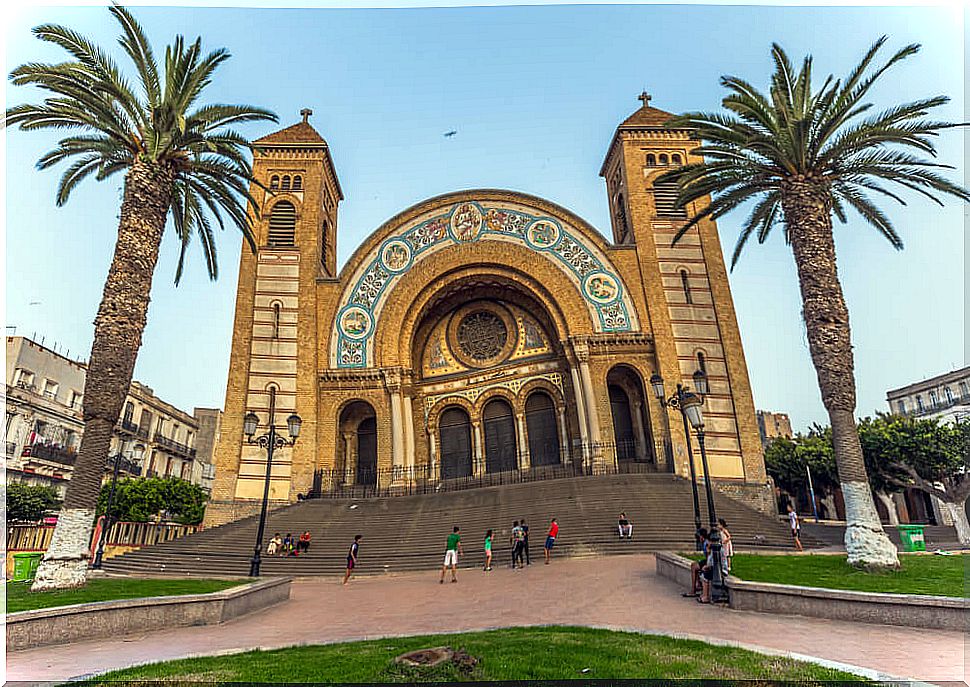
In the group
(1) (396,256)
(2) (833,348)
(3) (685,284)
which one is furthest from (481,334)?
(2) (833,348)

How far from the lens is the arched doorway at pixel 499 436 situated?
85.0 feet

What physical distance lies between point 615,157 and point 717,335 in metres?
11.0

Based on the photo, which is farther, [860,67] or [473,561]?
[473,561]

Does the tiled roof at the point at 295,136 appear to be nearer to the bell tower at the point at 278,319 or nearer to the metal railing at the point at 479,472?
the bell tower at the point at 278,319

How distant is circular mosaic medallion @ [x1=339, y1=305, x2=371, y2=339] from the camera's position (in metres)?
26.2

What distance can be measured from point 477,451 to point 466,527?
798 cm

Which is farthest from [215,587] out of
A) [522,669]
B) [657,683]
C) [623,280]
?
[623,280]

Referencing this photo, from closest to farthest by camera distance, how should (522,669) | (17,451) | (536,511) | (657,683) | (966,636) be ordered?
(657,683), (522,669), (966,636), (536,511), (17,451)

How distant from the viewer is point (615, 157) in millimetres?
29391

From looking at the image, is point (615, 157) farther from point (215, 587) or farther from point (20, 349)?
point (20, 349)

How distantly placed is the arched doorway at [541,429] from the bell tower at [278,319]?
9.52 metres

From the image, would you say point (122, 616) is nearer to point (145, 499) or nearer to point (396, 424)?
point (396, 424)

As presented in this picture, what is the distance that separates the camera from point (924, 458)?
985 inches

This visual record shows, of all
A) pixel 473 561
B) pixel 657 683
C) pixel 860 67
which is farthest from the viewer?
pixel 473 561
